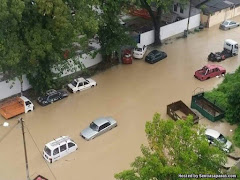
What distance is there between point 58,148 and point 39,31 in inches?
329

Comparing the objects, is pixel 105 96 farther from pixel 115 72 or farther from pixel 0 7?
pixel 0 7

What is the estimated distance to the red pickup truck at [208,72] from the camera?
118 ft

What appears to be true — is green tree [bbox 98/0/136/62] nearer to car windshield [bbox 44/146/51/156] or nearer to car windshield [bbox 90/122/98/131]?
car windshield [bbox 90/122/98/131]

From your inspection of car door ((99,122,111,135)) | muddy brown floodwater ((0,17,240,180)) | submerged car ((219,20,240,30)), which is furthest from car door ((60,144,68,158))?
submerged car ((219,20,240,30))

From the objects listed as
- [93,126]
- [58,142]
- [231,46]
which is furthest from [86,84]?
[231,46]

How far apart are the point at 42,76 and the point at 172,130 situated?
1682 cm

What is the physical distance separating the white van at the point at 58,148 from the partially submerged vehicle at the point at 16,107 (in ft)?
15.7

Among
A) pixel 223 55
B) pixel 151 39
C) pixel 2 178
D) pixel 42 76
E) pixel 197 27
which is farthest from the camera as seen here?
pixel 197 27

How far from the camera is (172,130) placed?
18.2m

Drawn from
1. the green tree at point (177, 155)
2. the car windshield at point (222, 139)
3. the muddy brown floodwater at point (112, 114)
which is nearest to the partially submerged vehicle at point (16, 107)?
the muddy brown floodwater at point (112, 114)

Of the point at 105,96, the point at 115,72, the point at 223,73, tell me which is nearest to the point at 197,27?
the point at 223,73

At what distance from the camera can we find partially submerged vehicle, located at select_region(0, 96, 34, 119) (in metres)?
31.1

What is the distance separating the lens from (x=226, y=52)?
39.9 metres

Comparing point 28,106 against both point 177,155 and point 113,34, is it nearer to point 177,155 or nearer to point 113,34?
point 113,34
